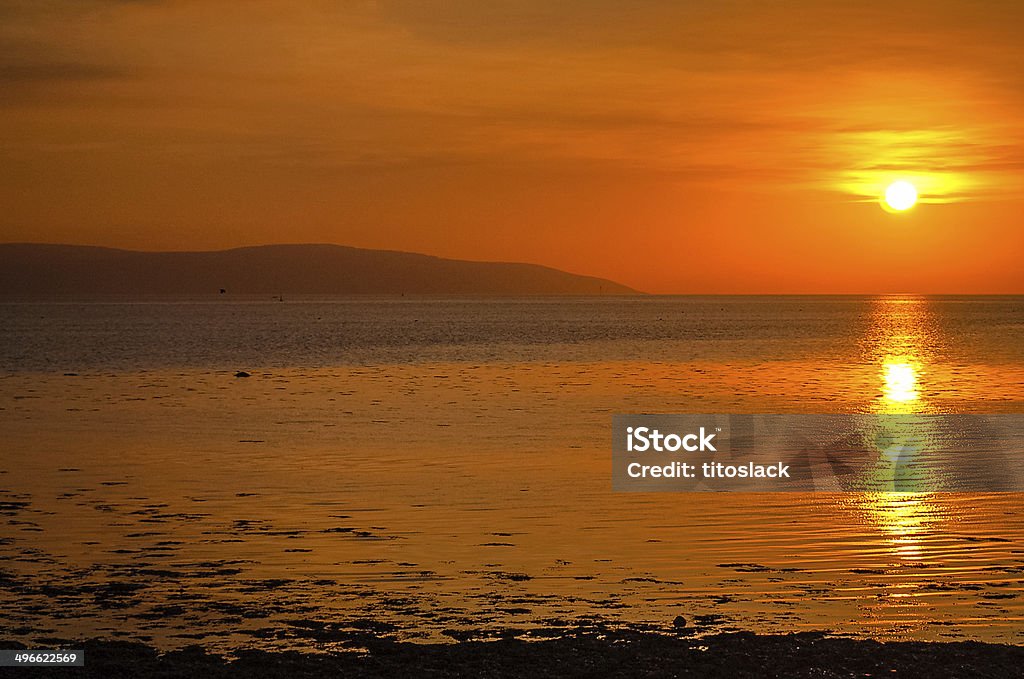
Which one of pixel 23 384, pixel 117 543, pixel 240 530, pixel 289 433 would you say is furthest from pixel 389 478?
pixel 23 384

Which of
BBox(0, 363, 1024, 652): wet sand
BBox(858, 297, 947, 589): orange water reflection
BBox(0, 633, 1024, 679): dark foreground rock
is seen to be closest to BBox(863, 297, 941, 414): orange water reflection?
BBox(858, 297, 947, 589): orange water reflection

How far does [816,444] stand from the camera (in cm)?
2964

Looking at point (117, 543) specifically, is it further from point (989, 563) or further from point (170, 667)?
point (989, 563)

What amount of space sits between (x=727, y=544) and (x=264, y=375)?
45.0m

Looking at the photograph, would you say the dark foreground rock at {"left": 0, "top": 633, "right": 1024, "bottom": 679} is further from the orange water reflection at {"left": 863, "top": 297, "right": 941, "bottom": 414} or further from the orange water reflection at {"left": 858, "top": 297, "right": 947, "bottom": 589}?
the orange water reflection at {"left": 863, "top": 297, "right": 941, "bottom": 414}

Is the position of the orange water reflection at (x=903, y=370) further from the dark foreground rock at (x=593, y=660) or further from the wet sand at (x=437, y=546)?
the dark foreground rock at (x=593, y=660)

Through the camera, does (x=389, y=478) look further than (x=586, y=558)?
Yes

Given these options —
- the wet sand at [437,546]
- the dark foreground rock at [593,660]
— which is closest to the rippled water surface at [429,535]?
the wet sand at [437,546]

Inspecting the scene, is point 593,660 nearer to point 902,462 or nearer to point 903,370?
point 902,462

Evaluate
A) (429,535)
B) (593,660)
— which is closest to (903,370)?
(429,535)

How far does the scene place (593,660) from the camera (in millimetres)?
11172

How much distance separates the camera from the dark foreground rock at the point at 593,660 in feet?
35.4

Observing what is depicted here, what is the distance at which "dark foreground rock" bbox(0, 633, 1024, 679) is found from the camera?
10805 millimetres

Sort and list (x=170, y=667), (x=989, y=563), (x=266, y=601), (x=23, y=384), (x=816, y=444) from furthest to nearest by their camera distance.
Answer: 1. (x=23, y=384)
2. (x=816, y=444)
3. (x=989, y=563)
4. (x=266, y=601)
5. (x=170, y=667)
